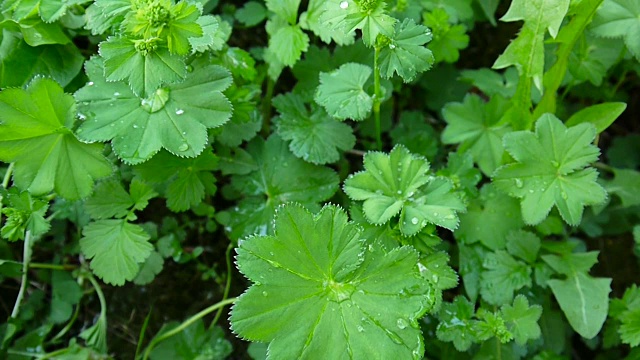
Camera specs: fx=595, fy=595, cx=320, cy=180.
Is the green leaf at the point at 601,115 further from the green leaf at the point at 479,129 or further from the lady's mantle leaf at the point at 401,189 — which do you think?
the lady's mantle leaf at the point at 401,189

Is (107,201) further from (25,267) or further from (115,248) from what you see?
(25,267)

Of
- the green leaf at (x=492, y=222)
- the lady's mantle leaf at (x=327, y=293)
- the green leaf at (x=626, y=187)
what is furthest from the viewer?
the green leaf at (x=626, y=187)

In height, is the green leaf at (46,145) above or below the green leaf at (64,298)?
above

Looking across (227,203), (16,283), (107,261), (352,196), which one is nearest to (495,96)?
(352,196)

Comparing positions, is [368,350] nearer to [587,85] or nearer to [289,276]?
[289,276]

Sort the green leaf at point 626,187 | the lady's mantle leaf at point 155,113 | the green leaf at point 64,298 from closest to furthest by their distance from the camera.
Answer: the lady's mantle leaf at point 155,113, the green leaf at point 64,298, the green leaf at point 626,187

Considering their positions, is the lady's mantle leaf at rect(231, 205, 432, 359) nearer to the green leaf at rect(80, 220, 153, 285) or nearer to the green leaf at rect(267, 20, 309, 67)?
the green leaf at rect(80, 220, 153, 285)

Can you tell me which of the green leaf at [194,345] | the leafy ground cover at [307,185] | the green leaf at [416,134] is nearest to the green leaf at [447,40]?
the leafy ground cover at [307,185]

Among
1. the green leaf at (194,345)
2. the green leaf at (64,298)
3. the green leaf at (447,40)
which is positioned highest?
the green leaf at (447,40)
